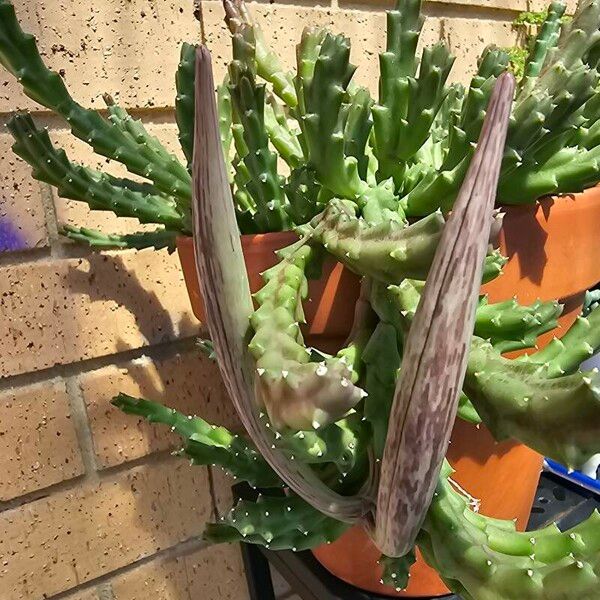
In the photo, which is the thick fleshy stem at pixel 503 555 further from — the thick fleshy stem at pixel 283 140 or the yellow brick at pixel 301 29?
the yellow brick at pixel 301 29

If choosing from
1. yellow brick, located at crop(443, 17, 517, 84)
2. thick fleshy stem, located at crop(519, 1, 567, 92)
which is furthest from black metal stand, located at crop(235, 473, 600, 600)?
yellow brick, located at crop(443, 17, 517, 84)

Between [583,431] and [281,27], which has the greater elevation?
[281,27]

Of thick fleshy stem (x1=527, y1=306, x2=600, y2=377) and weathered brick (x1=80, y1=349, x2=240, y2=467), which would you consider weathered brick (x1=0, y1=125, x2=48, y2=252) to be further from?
thick fleshy stem (x1=527, y1=306, x2=600, y2=377)

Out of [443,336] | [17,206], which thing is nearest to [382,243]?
[443,336]

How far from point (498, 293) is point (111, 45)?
0.41 meters

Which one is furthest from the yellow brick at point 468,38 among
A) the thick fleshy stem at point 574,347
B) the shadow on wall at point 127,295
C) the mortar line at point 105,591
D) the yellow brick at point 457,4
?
the mortar line at point 105,591

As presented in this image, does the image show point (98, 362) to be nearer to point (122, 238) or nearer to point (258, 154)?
point (122, 238)

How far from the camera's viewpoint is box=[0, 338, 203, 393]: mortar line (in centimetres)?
58

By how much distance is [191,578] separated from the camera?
2.27 feet

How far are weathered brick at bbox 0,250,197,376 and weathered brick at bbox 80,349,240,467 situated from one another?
0.02m

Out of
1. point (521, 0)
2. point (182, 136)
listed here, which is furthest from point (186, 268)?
point (521, 0)

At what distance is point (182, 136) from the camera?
1.47 ft

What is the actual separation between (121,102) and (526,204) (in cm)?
37

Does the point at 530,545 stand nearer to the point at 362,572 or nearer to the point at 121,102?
the point at 362,572
